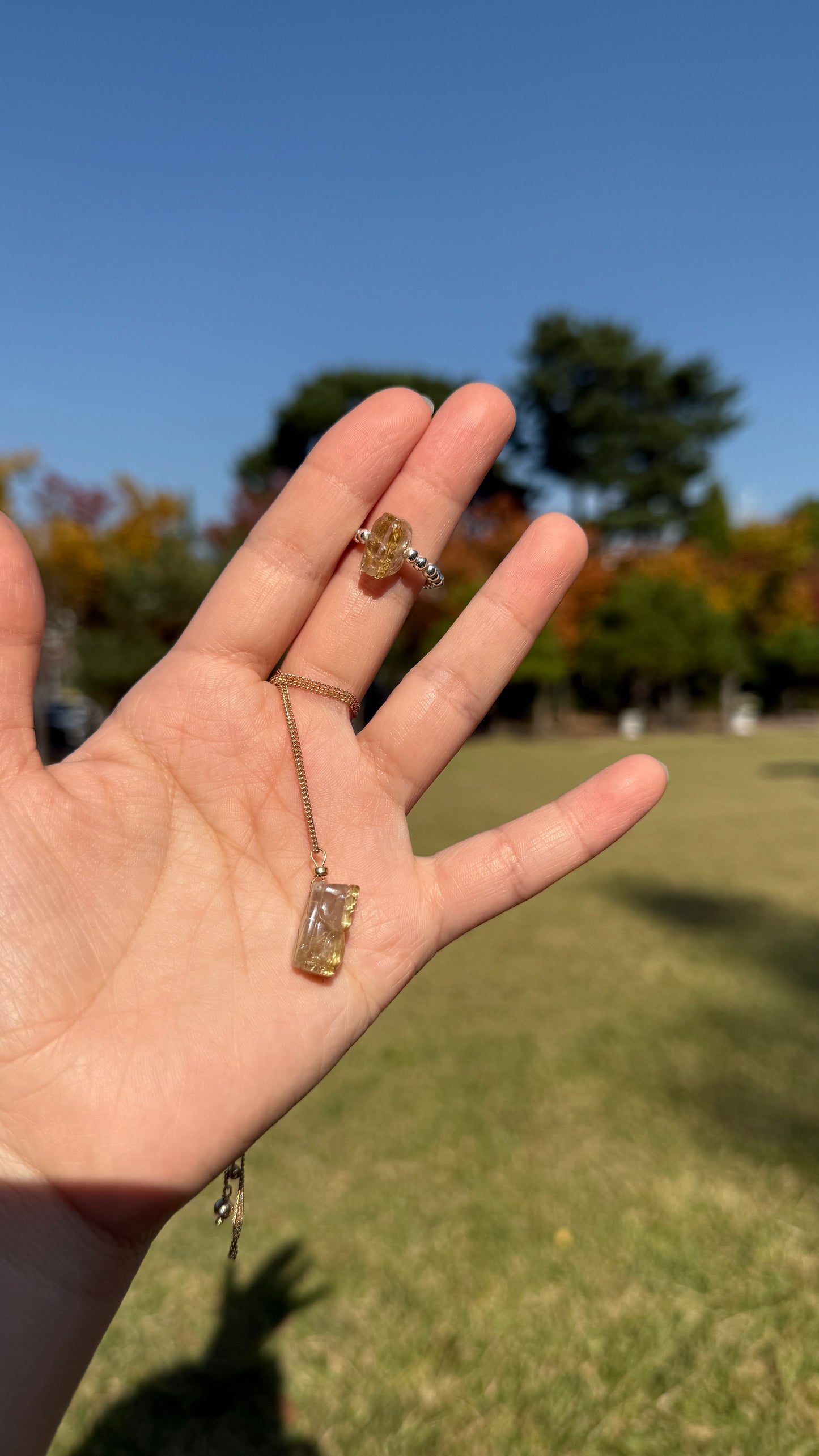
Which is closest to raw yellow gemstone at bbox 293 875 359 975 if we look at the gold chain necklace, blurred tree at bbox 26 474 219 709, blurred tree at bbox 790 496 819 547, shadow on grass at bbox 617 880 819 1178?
the gold chain necklace

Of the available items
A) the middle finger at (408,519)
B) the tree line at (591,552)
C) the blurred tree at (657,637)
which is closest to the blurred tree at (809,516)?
the tree line at (591,552)

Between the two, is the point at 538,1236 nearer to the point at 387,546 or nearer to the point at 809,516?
the point at 387,546

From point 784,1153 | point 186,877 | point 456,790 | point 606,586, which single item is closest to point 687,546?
point 606,586

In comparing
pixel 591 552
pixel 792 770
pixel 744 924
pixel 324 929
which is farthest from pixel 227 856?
pixel 591 552

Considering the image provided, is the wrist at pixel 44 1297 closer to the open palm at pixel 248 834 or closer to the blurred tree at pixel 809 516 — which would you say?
the open palm at pixel 248 834

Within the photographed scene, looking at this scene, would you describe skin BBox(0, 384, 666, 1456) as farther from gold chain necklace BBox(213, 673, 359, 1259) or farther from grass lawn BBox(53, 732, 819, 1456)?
grass lawn BBox(53, 732, 819, 1456)

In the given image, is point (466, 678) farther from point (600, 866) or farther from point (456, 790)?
point (456, 790)
